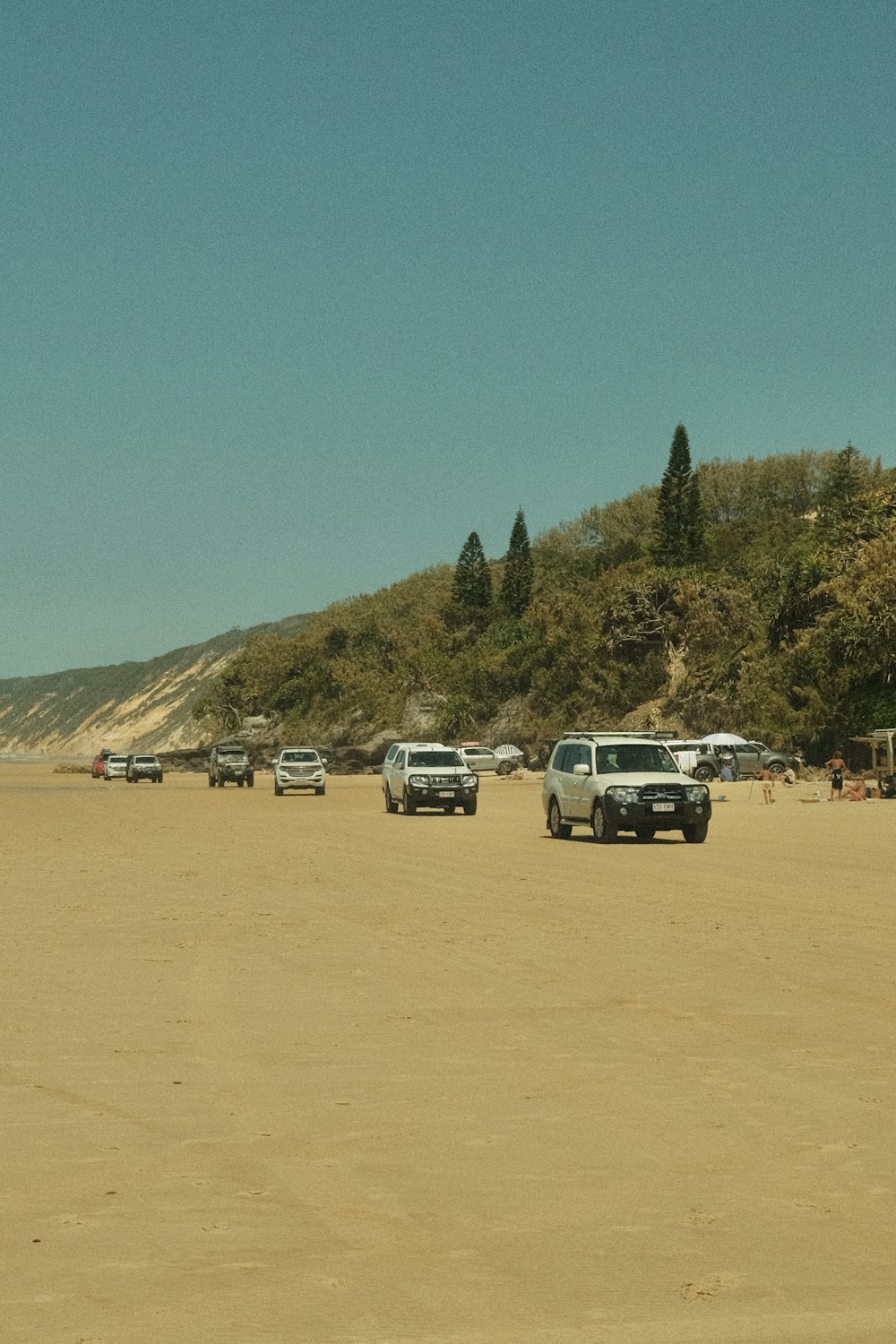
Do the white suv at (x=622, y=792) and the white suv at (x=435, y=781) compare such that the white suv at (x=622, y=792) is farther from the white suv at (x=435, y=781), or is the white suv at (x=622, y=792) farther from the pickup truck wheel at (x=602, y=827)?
the white suv at (x=435, y=781)

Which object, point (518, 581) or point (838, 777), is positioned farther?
point (518, 581)

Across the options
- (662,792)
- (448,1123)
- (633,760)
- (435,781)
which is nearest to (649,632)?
(435,781)

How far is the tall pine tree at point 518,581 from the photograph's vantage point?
376 ft

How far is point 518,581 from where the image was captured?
11550 cm

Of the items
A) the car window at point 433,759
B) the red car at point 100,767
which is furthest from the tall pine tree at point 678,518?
the car window at point 433,759

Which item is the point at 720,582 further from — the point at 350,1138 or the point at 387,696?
the point at 350,1138

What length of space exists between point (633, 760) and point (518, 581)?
8675 centimetres

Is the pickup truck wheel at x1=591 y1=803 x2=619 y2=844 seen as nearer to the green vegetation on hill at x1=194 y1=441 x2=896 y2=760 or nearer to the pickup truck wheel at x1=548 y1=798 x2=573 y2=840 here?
the pickup truck wheel at x1=548 y1=798 x2=573 y2=840

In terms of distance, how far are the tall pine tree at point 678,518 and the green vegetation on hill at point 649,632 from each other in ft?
0.42

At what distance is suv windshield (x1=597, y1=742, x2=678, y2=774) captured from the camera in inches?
1141

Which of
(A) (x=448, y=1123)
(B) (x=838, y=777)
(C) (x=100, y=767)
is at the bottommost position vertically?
(A) (x=448, y=1123)

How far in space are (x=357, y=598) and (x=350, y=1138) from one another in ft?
440

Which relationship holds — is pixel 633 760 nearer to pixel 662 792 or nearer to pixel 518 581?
pixel 662 792

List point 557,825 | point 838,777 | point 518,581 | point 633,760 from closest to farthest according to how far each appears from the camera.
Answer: point 633,760 < point 557,825 < point 838,777 < point 518,581
